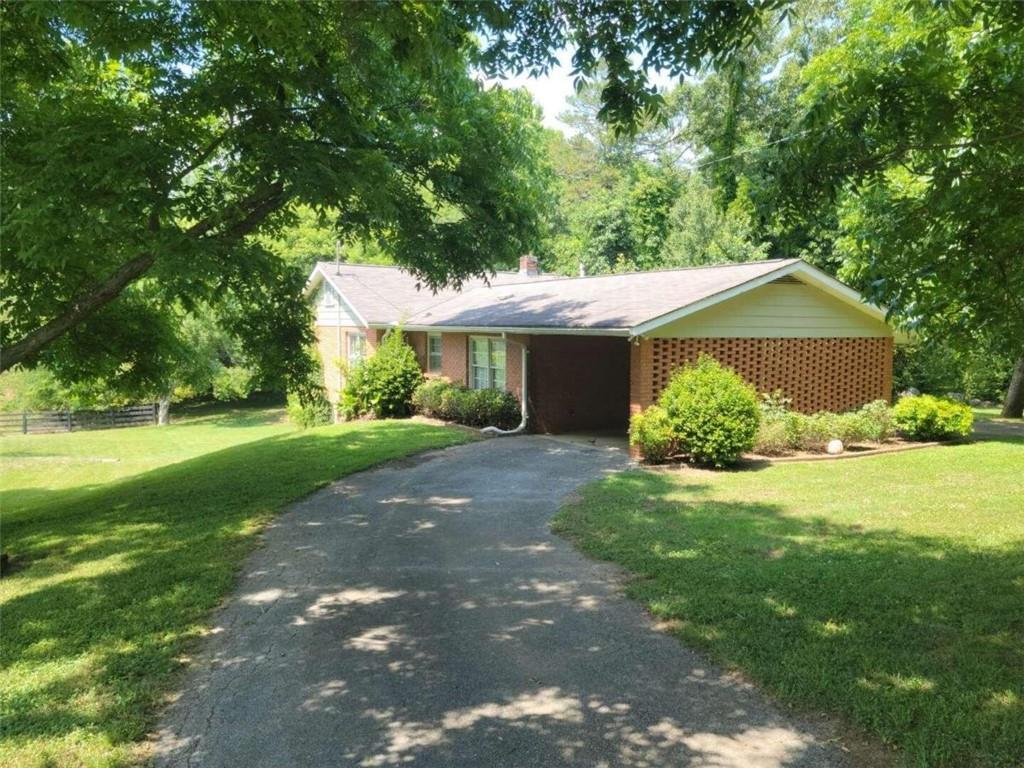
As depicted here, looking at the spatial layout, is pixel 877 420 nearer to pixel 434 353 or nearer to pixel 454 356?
pixel 454 356

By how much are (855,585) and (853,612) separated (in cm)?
72

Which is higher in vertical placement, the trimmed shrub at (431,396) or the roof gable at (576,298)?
the roof gable at (576,298)

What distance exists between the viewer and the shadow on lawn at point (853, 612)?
4.37 metres

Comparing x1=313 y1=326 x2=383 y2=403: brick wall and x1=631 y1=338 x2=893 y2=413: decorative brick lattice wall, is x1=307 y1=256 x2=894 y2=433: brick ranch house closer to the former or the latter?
x1=631 y1=338 x2=893 y2=413: decorative brick lattice wall

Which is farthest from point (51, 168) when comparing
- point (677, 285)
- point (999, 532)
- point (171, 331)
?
point (677, 285)

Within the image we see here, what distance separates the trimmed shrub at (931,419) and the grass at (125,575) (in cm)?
942

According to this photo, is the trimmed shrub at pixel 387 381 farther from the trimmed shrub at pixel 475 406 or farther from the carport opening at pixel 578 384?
the carport opening at pixel 578 384

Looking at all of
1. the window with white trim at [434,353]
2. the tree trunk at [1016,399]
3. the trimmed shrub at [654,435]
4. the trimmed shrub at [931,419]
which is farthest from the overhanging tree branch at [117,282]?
the tree trunk at [1016,399]

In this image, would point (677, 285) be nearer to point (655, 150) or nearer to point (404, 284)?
point (404, 284)

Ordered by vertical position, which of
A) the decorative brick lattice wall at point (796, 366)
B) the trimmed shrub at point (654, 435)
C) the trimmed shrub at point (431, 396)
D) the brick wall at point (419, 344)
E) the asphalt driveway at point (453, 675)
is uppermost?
the brick wall at point (419, 344)

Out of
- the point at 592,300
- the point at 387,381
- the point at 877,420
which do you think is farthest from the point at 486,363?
the point at 877,420

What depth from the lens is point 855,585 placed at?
6.66 meters

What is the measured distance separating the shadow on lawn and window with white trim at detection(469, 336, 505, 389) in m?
9.85

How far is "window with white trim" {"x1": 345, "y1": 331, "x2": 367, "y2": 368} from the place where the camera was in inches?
981
